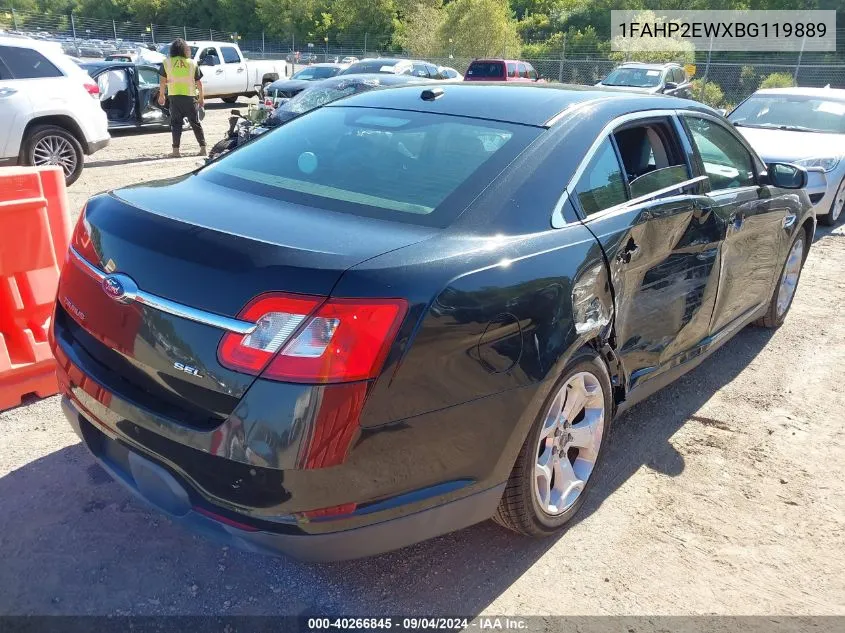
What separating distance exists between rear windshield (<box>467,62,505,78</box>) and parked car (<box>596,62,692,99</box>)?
3.03 metres

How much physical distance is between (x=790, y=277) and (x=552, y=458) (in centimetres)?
334

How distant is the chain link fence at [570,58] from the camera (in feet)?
81.0

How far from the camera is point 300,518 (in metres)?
1.94

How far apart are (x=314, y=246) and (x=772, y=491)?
2.42 metres

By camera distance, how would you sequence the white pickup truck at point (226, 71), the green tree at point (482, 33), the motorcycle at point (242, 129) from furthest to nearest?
the green tree at point (482, 33) → the white pickup truck at point (226, 71) → the motorcycle at point (242, 129)

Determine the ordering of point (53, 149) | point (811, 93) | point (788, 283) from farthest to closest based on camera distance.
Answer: point (811, 93) → point (53, 149) → point (788, 283)

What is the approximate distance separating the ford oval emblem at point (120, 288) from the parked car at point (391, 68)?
1287 cm

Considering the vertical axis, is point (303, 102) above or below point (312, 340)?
above

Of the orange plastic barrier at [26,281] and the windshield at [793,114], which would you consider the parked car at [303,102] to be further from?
the orange plastic barrier at [26,281]

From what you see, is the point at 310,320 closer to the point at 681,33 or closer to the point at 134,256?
the point at 134,256

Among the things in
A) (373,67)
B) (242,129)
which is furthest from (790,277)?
(373,67)

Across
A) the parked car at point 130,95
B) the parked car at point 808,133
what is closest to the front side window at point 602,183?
the parked car at point 808,133

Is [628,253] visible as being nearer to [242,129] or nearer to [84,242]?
[84,242]

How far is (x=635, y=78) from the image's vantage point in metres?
19.8
